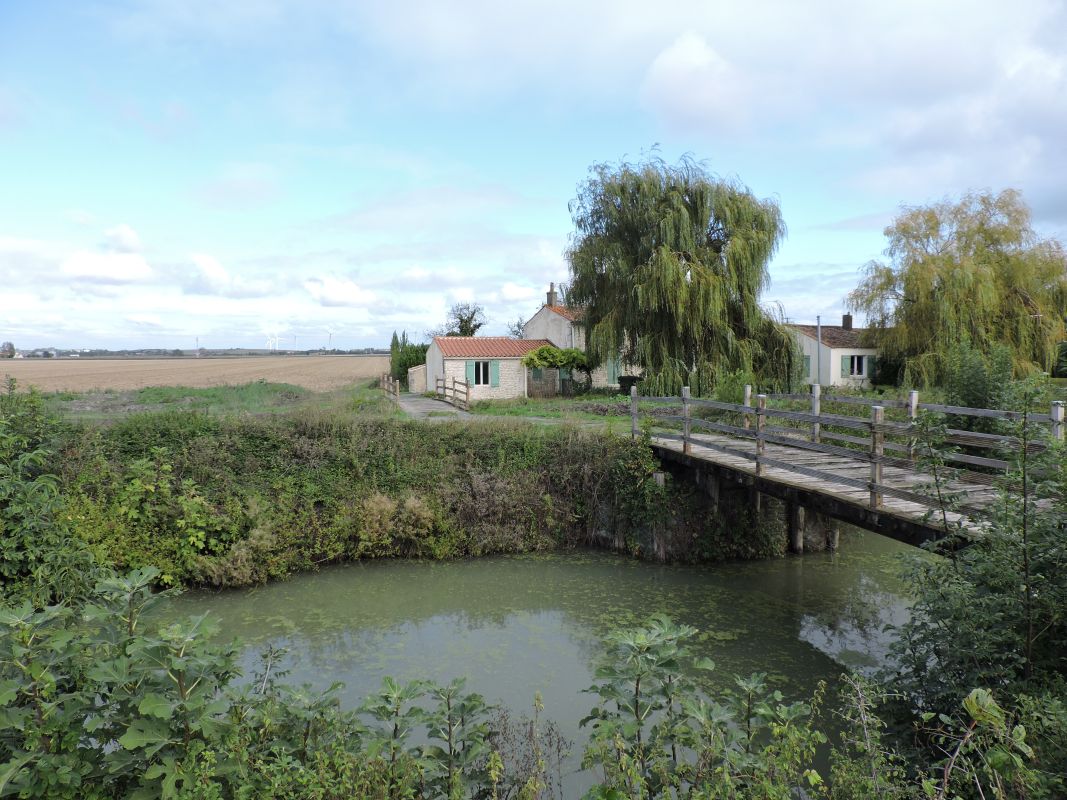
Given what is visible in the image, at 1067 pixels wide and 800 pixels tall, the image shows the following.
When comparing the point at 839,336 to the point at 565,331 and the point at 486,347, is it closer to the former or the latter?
the point at 565,331

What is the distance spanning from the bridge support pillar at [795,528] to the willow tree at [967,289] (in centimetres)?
1664

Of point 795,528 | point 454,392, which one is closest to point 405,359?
point 454,392

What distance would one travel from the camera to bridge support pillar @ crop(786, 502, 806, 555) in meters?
12.7

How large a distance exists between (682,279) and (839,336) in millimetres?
16628

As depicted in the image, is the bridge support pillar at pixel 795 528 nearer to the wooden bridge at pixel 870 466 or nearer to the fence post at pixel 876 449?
the wooden bridge at pixel 870 466

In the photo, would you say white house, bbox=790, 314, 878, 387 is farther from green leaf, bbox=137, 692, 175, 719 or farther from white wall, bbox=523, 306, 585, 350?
green leaf, bbox=137, 692, 175, 719

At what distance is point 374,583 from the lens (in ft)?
37.6

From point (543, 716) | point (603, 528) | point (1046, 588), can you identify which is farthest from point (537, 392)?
point (1046, 588)

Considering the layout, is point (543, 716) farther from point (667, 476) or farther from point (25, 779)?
point (667, 476)

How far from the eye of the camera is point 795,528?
1270cm

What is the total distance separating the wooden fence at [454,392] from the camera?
24.6 m

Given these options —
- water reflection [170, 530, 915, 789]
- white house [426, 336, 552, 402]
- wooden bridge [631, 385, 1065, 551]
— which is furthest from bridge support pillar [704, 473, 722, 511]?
white house [426, 336, 552, 402]

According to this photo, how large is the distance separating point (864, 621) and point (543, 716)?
523 centimetres

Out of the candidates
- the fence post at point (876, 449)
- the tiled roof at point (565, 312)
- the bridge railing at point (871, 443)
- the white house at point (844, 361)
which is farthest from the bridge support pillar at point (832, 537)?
the white house at point (844, 361)
